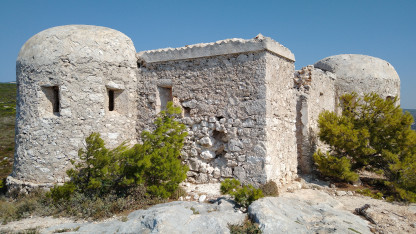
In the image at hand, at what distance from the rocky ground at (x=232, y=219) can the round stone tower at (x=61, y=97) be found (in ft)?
5.63

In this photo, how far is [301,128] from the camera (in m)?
9.10

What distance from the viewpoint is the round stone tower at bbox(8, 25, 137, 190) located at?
7398mm

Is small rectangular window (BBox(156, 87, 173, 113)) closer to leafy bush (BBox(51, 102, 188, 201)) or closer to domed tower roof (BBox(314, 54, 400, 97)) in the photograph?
leafy bush (BBox(51, 102, 188, 201))

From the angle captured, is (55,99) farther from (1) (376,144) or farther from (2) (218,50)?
(1) (376,144)

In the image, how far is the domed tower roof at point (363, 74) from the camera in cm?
1129

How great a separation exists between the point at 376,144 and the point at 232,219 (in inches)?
214

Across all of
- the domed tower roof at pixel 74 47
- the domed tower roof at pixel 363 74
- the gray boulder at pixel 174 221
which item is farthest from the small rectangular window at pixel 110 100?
the domed tower roof at pixel 363 74

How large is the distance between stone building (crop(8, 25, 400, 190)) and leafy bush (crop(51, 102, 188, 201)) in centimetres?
85

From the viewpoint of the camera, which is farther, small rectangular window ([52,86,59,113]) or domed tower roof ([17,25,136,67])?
small rectangular window ([52,86,59,113])

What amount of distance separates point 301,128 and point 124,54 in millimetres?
5158

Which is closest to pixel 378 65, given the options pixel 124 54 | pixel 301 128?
pixel 301 128

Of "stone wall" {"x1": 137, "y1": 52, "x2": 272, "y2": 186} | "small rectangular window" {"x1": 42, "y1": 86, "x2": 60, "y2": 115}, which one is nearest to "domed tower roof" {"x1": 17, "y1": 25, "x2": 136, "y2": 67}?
"small rectangular window" {"x1": 42, "y1": 86, "x2": 60, "y2": 115}

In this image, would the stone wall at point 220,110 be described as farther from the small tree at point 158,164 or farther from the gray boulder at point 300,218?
the gray boulder at point 300,218

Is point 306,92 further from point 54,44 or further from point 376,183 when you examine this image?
point 54,44
